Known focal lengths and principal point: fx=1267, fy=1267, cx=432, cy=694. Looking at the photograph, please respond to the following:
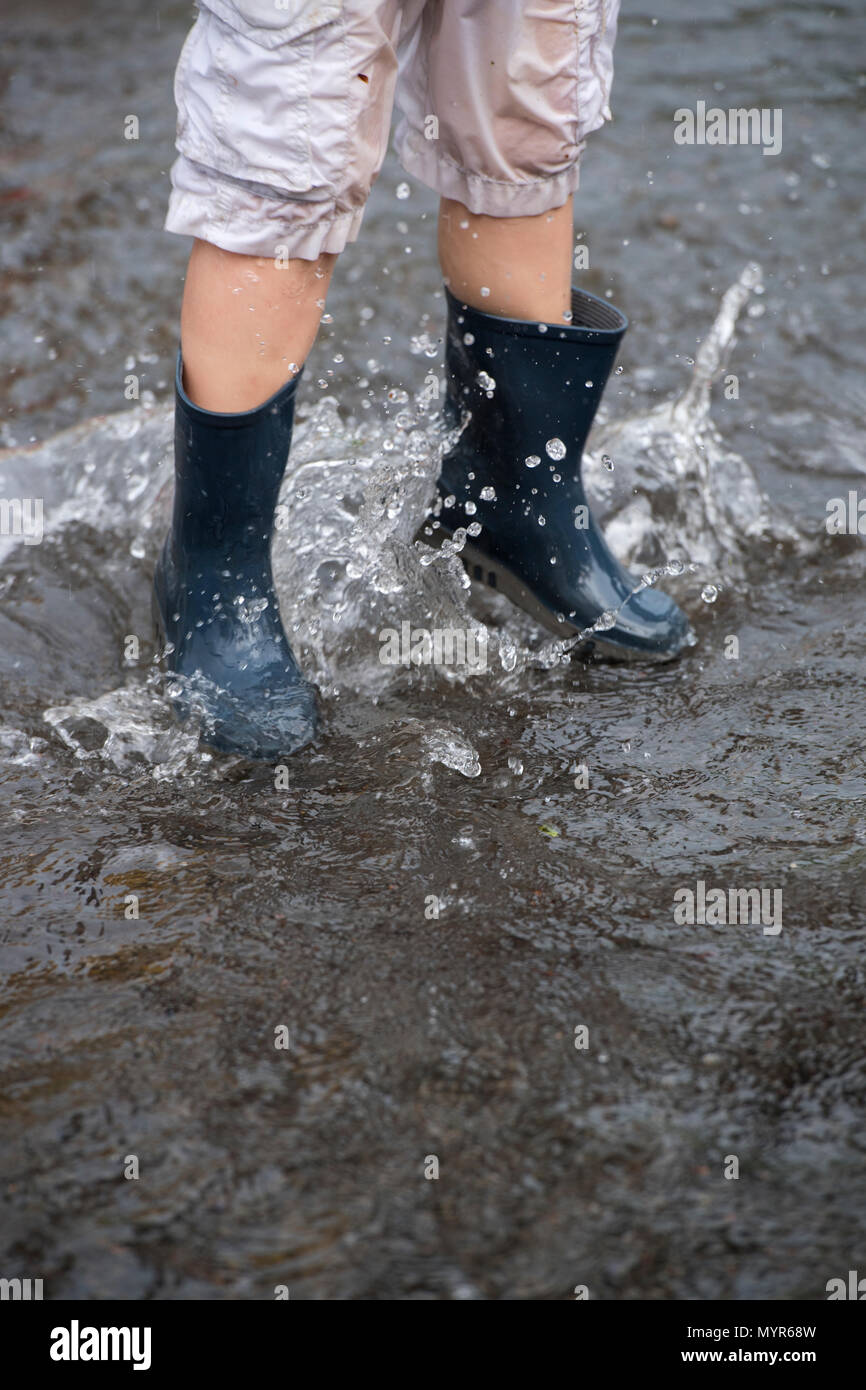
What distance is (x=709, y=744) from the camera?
72.4 inches

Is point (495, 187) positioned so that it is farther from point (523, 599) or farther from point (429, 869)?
point (429, 869)

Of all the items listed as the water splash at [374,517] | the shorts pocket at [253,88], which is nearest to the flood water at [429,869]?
the water splash at [374,517]

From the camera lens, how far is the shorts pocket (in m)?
1.45

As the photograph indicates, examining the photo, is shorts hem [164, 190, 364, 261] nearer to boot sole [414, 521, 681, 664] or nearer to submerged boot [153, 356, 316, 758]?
submerged boot [153, 356, 316, 758]

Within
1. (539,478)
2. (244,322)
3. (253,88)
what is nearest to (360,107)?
(253,88)

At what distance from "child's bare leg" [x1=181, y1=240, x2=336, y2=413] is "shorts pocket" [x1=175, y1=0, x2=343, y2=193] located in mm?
119

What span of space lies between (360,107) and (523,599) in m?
0.85

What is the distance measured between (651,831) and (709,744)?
245mm

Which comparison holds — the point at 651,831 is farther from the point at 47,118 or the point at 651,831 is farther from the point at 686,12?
the point at 686,12

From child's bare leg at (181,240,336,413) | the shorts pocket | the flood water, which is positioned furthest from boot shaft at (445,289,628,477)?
the shorts pocket

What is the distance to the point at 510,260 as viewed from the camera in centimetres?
186

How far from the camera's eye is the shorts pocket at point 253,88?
1.45m

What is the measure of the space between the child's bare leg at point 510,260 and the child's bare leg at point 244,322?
264 millimetres
